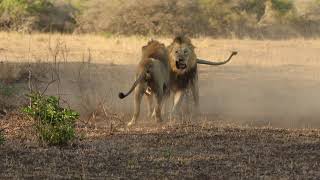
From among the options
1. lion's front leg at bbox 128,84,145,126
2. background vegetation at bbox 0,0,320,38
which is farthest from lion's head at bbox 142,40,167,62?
background vegetation at bbox 0,0,320,38

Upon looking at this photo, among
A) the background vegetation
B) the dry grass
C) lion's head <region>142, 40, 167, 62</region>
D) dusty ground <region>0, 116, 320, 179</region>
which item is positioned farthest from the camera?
the background vegetation

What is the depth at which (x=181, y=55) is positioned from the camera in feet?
38.8

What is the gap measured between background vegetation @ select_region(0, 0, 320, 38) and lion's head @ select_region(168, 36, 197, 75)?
1930 centimetres

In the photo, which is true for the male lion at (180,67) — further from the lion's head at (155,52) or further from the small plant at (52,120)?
the small plant at (52,120)

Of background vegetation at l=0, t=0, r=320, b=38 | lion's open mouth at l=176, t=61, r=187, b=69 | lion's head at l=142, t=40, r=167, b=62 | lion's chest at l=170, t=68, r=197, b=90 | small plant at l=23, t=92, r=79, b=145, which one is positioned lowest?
small plant at l=23, t=92, r=79, b=145

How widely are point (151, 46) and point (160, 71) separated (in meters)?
0.52

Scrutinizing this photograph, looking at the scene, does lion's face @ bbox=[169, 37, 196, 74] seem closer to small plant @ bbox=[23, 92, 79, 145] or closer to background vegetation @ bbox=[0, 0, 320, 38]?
small plant @ bbox=[23, 92, 79, 145]

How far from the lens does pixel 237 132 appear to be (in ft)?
32.6

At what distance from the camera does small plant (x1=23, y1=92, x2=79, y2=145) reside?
8.55 metres

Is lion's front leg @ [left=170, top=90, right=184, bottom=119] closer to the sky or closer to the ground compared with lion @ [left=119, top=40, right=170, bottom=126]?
closer to the ground

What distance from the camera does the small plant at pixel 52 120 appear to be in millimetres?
8547

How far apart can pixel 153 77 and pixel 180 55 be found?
3.17ft

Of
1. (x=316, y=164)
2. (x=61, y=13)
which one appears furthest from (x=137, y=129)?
(x=61, y=13)

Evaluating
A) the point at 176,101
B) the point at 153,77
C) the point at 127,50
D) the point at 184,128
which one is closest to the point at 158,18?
the point at 127,50
